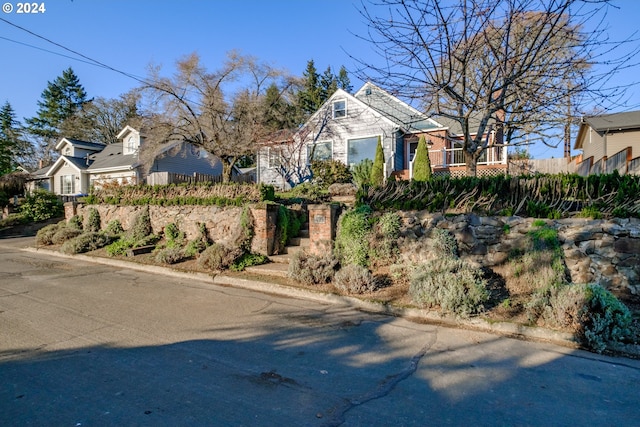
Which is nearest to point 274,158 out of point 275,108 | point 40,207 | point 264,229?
point 275,108

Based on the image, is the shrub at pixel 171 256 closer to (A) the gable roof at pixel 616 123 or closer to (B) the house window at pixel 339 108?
(B) the house window at pixel 339 108

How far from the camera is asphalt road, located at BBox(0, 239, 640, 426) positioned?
2.95m

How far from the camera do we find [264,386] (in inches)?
134

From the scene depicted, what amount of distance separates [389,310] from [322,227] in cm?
284

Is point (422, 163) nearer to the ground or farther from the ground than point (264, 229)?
farther from the ground

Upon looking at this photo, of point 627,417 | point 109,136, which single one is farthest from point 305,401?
point 109,136

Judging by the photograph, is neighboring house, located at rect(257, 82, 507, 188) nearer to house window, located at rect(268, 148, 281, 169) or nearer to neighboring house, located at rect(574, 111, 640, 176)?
house window, located at rect(268, 148, 281, 169)

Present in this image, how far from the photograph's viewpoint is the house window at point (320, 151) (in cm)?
2230

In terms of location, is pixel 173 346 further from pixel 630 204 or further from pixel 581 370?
pixel 630 204

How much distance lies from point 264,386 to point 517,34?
7.77m

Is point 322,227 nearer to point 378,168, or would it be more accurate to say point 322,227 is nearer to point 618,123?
point 378,168

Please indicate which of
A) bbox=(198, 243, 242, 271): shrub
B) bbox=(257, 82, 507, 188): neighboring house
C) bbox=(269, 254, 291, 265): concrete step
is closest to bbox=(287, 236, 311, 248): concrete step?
bbox=(269, 254, 291, 265): concrete step

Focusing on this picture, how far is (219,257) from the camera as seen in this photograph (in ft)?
27.6

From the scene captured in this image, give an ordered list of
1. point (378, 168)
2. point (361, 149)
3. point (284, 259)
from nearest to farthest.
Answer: point (284, 259), point (378, 168), point (361, 149)
